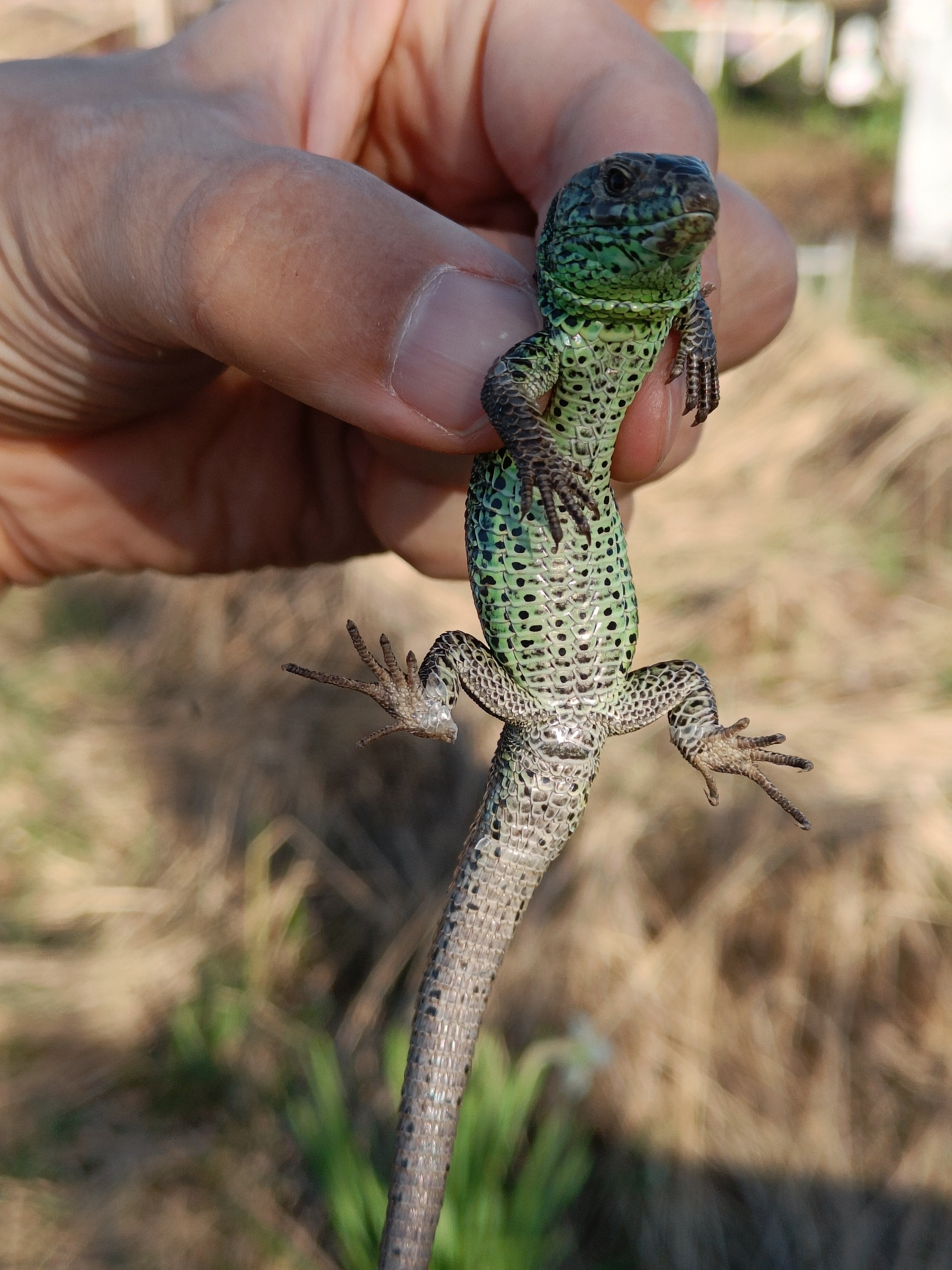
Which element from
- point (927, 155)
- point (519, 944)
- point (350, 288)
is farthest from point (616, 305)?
point (927, 155)

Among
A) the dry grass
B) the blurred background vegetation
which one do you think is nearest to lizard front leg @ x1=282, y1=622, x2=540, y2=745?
the blurred background vegetation

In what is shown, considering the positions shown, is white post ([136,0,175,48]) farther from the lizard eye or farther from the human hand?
the lizard eye

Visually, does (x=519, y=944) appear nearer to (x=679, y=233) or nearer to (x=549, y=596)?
(x=549, y=596)

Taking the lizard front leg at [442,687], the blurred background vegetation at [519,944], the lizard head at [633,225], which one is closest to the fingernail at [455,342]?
the lizard head at [633,225]

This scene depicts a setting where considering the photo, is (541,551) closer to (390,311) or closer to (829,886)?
(390,311)

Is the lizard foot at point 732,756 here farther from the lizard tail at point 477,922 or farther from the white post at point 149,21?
the white post at point 149,21

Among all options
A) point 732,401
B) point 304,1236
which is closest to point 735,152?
point 732,401

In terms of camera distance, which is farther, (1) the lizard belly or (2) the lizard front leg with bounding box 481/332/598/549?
(1) the lizard belly
